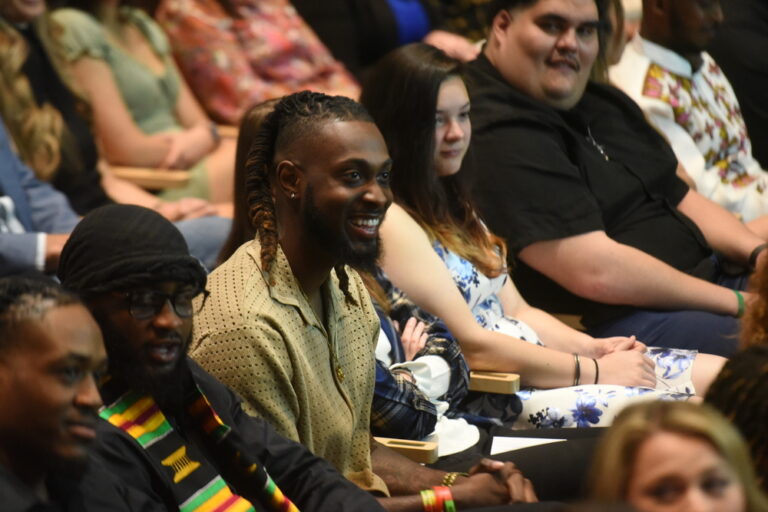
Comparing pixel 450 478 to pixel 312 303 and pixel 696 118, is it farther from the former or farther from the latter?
pixel 696 118

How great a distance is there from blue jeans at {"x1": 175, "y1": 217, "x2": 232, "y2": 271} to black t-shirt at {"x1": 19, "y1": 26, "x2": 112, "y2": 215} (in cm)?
31

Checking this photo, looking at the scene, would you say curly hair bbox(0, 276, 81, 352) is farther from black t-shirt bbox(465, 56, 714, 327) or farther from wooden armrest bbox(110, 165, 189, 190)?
wooden armrest bbox(110, 165, 189, 190)

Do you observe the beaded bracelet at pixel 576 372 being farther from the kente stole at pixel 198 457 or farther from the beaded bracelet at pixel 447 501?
the kente stole at pixel 198 457

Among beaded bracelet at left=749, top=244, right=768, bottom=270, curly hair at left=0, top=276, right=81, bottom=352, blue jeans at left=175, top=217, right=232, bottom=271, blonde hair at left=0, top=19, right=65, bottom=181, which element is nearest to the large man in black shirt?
beaded bracelet at left=749, top=244, right=768, bottom=270

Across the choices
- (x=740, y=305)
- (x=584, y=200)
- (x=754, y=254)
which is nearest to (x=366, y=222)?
(x=584, y=200)

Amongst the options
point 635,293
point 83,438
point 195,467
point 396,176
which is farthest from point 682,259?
point 83,438

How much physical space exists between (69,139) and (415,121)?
3.57 feet

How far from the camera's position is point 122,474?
5.08ft

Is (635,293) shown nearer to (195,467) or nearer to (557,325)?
(557,325)

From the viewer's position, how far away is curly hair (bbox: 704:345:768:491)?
1480 millimetres

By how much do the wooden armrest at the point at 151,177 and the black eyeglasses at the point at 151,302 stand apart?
188 cm

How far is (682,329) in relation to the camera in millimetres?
2969

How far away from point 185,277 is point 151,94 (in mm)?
2177

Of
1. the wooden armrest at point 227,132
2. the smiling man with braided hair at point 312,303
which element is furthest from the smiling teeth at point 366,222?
the wooden armrest at point 227,132
